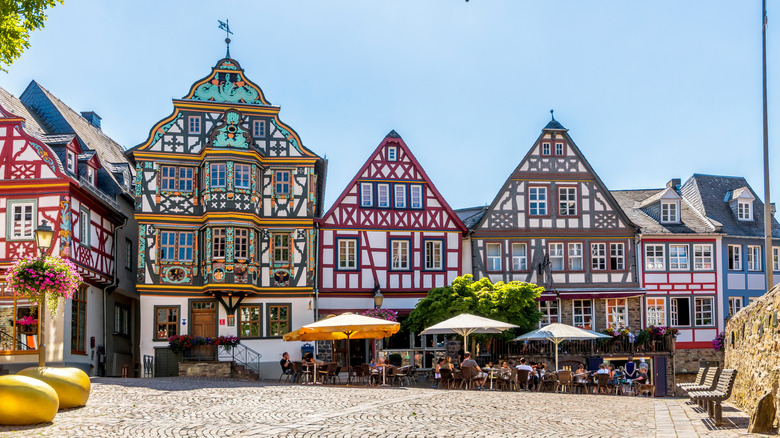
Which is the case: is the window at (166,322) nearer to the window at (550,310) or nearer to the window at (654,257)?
A: the window at (550,310)

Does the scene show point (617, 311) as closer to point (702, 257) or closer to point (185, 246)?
point (702, 257)

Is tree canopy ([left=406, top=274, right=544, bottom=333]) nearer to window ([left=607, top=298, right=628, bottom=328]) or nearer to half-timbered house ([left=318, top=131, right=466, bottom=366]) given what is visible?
half-timbered house ([left=318, top=131, right=466, bottom=366])

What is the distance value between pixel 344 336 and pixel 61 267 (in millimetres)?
9698

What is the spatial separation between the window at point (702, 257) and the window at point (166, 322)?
72.4 ft

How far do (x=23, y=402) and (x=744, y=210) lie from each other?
36462 mm

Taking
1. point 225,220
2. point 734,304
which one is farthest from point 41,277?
point 734,304

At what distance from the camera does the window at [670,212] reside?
136 feet

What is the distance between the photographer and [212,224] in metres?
34.8

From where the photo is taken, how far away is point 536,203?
128ft

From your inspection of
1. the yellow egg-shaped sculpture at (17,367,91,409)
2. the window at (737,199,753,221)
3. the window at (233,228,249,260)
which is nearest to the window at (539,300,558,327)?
the window at (737,199,753,221)

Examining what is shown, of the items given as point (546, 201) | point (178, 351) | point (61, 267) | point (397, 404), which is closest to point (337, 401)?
point (397, 404)

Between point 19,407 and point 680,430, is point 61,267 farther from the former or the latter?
point 680,430

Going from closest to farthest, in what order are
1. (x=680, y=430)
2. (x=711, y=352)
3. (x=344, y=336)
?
(x=680, y=430)
(x=344, y=336)
(x=711, y=352)

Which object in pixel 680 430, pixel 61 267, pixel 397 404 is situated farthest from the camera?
pixel 61 267
